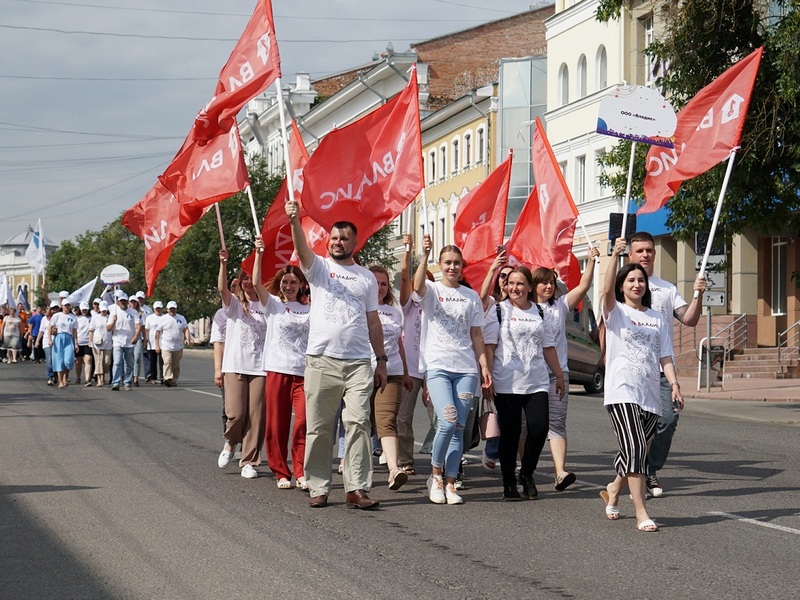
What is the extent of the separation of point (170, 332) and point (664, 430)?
19230 millimetres

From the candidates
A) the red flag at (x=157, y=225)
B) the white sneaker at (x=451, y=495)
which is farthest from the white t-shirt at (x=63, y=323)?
the white sneaker at (x=451, y=495)

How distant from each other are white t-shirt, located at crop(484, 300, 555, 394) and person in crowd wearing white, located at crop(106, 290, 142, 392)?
17.1 metres

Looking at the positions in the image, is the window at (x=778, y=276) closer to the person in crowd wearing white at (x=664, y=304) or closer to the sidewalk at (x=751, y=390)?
the sidewalk at (x=751, y=390)

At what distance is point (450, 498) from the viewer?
396 inches

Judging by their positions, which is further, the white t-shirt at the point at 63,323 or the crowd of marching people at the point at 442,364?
the white t-shirt at the point at 63,323

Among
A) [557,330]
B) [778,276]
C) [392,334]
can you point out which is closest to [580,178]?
[778,276]

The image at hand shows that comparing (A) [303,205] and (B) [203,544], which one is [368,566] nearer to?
(B) [203,544]

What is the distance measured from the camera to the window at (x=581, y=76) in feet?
149

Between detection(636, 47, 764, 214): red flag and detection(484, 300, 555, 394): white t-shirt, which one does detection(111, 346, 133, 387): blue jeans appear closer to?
detection(636, 47, 764, 214): red flag

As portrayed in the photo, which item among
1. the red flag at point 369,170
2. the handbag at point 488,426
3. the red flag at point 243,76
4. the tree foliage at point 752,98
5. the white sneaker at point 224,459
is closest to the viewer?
the red flag at point 369,170

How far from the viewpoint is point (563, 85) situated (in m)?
47.1

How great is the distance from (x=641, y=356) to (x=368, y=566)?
8.44 feet

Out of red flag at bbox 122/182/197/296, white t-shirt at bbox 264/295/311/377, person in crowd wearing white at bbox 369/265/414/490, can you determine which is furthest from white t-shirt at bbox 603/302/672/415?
red flag at bbox 122/182/197/296

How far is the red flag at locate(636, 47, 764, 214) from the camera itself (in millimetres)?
11906
